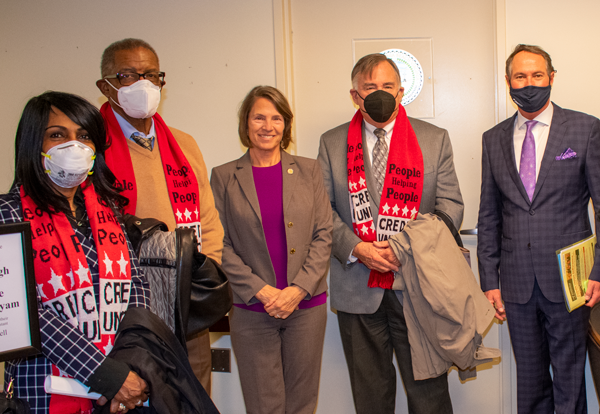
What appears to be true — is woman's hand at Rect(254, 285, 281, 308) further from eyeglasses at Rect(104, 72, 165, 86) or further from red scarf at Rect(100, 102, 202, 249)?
eyeglasses at Rect(104, 72, 165, 86)

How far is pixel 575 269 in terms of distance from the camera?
2.13 metres

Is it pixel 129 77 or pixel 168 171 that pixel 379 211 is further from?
pixel 129 77

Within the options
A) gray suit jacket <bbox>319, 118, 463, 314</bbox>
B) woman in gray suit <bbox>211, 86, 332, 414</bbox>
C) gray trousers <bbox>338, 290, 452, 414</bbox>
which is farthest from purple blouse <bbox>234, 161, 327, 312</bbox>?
gray trousers <bbox>338, 290, 452, 414</bbox>

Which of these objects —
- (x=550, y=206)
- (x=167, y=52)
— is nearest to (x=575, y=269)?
(x=550, y=206)

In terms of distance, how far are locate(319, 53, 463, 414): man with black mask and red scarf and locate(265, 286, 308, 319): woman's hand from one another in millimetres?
319

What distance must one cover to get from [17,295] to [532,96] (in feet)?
7.33

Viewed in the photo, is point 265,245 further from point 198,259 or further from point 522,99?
point 522,99

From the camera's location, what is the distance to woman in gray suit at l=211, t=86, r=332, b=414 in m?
2.18

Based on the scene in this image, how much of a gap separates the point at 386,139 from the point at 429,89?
2.57 feet

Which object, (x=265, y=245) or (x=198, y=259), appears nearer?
(x=198, y=259)

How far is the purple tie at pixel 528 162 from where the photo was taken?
Result: 7.48 feet

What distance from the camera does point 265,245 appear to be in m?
2.19

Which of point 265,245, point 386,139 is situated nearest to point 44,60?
point 265,245

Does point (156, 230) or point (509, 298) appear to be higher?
point (156, 230)
